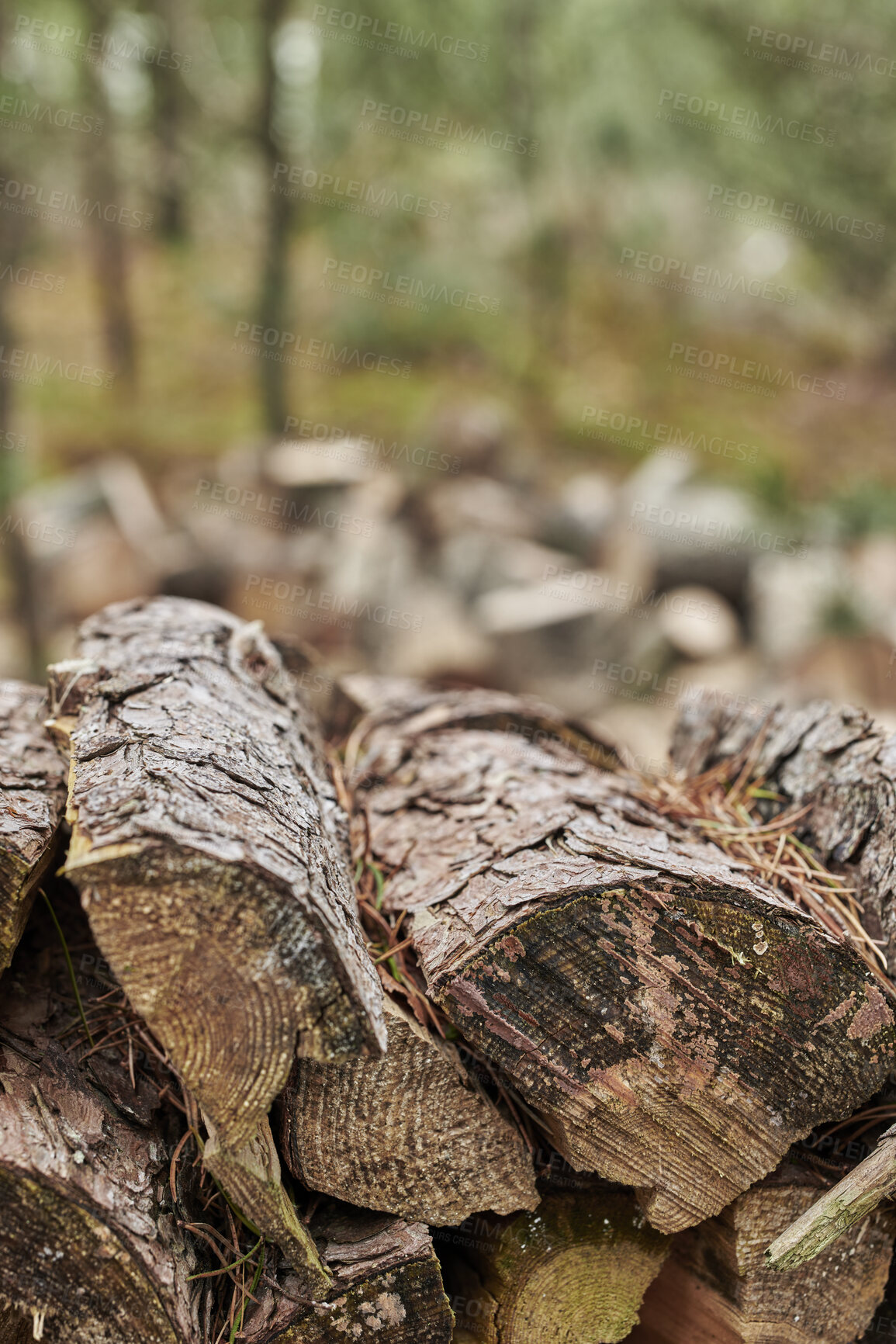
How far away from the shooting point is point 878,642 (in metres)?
5.62

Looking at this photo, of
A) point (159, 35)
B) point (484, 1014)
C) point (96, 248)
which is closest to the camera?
point (484, 1014)

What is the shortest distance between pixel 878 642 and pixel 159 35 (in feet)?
30.3

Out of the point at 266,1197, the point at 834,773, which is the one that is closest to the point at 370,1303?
the point at 266,1197

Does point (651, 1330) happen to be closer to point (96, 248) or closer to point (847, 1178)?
point (847, 1178)

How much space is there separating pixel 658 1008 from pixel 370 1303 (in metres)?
0.62

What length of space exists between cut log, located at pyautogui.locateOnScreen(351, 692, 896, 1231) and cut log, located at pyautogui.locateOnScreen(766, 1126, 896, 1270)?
0.08m

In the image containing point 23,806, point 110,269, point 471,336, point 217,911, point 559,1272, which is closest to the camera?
point 217,911

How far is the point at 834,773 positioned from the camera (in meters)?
1.84

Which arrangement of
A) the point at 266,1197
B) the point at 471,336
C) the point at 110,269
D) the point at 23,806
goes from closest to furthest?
the point at 266,1197, the point at 23,806, the point at 110,269, the point at 471,336

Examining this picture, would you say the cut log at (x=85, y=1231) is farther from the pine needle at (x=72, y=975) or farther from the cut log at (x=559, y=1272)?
the cut log at (x=559, y=1272)

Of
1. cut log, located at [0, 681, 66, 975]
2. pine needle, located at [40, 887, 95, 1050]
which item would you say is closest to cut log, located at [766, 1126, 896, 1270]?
pine needle, located at [40, 887, 95, 1050]

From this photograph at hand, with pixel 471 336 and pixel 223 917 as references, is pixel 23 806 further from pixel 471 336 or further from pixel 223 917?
pixel 471 336

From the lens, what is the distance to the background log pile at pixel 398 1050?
46.6 inches

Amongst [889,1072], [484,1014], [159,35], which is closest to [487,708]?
[484,1014]
